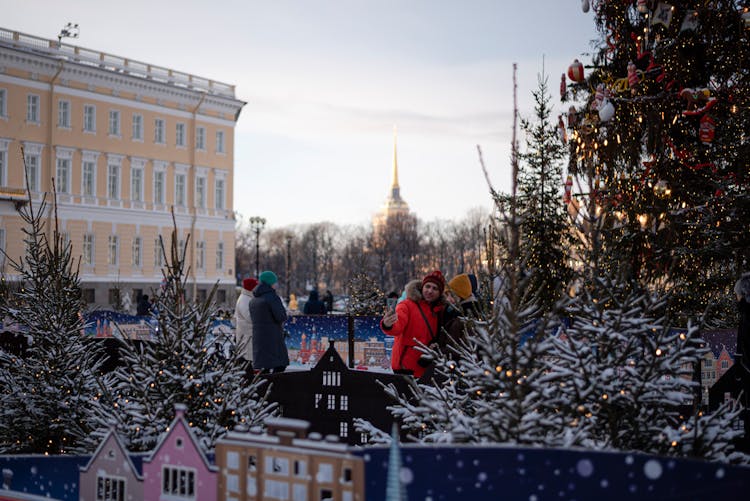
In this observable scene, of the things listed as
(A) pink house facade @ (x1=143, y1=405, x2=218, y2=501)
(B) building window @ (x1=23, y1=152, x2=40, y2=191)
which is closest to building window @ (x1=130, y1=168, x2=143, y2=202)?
(B) building window @ (x1=23, y1=152, x2=40, y2=191)

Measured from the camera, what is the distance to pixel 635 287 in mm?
4824

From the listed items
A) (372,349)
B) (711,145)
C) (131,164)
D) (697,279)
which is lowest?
(372,349)

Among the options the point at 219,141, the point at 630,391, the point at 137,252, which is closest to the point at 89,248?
the point at 137,252

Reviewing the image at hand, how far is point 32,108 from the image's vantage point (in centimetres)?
4747

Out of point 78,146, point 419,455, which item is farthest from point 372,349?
point 78,146

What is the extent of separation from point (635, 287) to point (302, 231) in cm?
12512

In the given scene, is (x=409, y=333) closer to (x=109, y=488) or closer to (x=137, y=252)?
(x=109, y=488)

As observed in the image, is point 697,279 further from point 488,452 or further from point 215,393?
point 488,452

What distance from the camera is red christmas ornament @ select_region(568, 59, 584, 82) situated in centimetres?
1269

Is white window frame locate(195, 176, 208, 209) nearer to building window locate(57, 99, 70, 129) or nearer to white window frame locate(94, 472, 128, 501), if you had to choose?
building window locate(57, 99, 70, 129)

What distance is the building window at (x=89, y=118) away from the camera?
165 ft

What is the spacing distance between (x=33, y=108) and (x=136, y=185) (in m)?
8.29

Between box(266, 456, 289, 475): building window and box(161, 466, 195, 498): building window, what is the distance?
398mm

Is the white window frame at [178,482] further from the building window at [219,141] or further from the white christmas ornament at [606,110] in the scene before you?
the building window at [219,141]
